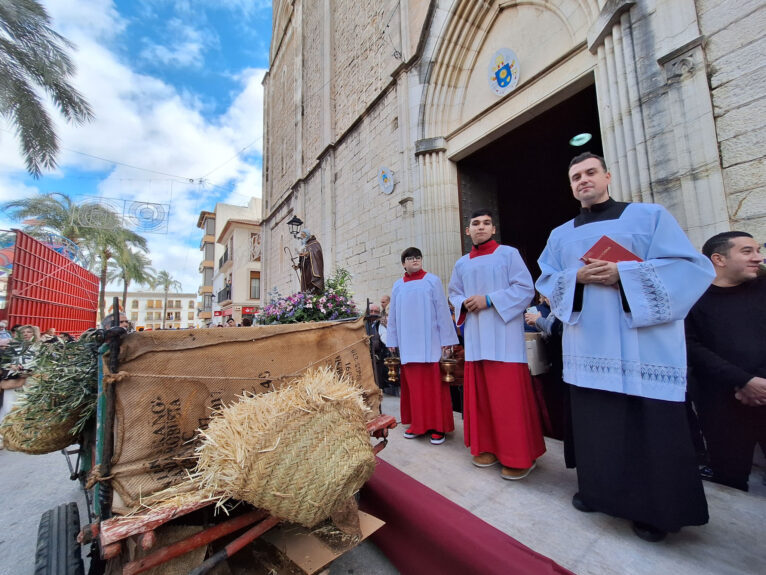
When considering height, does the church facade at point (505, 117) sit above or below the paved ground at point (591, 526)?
above

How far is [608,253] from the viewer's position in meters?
1.76

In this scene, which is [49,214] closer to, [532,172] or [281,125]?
[281,125]

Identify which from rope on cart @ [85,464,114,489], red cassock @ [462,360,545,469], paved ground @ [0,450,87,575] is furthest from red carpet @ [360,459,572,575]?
paved ground @ [0,450,87,575]

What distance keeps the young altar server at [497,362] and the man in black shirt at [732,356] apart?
1071mm

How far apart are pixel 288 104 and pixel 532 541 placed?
614 inches

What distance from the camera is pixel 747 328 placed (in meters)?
2.06

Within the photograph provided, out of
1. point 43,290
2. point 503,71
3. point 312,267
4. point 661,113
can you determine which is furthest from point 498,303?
point 43,290

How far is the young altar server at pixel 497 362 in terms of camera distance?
2.28m

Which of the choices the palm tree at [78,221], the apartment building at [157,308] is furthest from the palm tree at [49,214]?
the apartment building at [157,308]

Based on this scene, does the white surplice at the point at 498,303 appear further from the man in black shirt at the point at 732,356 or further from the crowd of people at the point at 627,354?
the man in black shirt at the point at 732,356

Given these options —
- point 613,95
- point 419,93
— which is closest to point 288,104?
point 419,93

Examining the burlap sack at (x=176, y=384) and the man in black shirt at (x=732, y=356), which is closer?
the burlap sack at (x=176, y=384)

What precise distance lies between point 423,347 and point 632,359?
1736 millimetres

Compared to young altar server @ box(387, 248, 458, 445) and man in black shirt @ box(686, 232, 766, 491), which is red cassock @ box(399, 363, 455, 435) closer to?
young altar server @ box(387, 248, 458, 445)
